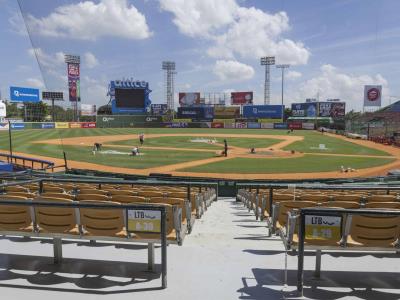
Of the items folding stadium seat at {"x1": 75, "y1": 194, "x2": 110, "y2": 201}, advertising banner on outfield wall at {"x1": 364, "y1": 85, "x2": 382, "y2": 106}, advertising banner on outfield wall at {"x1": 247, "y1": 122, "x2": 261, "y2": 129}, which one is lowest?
advertising banner on outfield wall at {"x1": 247, "y1": 122, "x2": 261, "y2": 129}

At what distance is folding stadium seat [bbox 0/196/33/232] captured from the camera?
5.60 meters

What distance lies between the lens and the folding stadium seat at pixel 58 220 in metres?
5.41

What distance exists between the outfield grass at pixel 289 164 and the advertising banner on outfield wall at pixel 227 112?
74.8 metres

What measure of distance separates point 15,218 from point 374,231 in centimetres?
519

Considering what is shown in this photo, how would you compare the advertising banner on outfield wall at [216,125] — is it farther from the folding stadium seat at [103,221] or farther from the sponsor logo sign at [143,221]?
the sponsor logo sign at [143,221]

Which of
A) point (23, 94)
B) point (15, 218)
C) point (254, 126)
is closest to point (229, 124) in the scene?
point (254, 126)

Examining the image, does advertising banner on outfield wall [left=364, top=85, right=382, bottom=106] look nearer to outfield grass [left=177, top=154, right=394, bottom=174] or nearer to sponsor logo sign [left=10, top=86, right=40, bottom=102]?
outfield grass [left=177, top=154, right=394, bottom=174]

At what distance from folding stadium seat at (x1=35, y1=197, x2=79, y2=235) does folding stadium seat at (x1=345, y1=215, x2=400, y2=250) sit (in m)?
3.88

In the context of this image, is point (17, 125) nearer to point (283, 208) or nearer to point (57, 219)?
point (57, 219)

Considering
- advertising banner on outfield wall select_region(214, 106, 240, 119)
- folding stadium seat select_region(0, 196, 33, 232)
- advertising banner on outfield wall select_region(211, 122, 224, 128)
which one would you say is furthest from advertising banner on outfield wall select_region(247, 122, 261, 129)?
folding stadium seat select_region(0, 196, 33, 232)

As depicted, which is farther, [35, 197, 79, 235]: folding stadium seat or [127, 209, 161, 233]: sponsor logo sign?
[35, 197, 79, 235]: folding stadium seat

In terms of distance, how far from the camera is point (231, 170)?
88.4 ft

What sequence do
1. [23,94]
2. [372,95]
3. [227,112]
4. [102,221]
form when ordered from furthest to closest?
[227,112] → [372,95] → [23,94] → [102,221]

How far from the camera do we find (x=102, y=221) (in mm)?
5312
